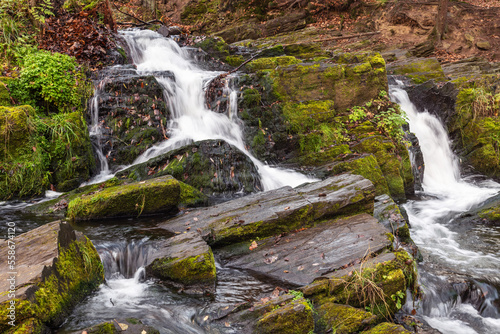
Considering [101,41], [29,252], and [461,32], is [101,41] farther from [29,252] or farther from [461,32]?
[461,32]

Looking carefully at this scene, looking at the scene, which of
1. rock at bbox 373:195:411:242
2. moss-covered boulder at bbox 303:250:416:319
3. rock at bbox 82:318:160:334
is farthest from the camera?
rock at bbox 373:195:411:242

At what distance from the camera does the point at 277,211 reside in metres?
5.53

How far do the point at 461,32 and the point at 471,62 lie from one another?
3210 millimetres

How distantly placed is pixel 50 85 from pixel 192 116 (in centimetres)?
356

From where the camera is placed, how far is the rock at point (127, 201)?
6016mm

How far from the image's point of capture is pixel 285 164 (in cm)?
906

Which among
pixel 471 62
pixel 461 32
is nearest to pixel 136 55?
pixel 471 62

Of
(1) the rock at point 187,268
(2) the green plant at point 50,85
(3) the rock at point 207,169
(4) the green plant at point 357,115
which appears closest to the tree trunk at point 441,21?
(4) the green plant at point 357,115

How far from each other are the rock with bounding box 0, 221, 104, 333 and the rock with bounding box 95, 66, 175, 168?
4.37 meters

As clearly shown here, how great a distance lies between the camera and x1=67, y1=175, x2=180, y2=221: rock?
19.7 ft

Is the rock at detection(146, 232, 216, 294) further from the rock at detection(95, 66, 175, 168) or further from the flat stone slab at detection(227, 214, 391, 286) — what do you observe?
the rock at detection(95, 66, 175, 168)

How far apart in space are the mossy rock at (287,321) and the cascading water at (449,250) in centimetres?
167

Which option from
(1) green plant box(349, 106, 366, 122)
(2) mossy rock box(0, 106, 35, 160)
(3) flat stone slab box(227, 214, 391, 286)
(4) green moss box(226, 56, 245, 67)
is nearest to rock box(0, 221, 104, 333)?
(3) flat stone slab box(227, 214, 391, 286)

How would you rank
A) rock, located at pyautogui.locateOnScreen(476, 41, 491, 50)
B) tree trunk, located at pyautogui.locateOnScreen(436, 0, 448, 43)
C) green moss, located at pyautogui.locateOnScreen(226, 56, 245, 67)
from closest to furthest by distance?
green moss, located at pyautogui.locateOnScreen(226, 56, 245, 67) → rock, located at pyautogui.locateOnScreen(476, 41, 491, 50) → tree trunk, located at pyautogui.locateOnScreen(436, 0, 448, 43)
